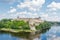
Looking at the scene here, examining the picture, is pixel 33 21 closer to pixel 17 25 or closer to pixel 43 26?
pixel 43 26

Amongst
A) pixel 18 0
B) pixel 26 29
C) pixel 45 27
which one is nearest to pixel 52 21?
pixel 45 27

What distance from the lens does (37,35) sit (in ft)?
13.2

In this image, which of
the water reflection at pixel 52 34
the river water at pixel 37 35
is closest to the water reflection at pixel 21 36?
the river water at pixel 37 35

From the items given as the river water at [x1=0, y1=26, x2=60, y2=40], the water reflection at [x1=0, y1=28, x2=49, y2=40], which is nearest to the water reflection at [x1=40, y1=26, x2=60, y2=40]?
the river water at [x1=0, y1=26, x2=60, y2=40]

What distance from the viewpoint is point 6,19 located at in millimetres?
4020

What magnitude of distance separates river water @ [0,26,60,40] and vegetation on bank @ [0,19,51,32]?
0.12m

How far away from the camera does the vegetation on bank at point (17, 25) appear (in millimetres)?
3945

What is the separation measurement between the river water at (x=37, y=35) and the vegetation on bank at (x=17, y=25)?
4.7 inches

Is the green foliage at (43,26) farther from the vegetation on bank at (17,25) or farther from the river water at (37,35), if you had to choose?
the river water at (37,35)

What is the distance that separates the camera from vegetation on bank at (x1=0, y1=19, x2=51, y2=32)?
12.9ft

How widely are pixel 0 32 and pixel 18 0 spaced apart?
0.87 meters

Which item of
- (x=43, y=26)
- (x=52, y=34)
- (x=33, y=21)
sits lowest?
(x=52, y=34)

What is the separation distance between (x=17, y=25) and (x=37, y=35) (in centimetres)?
53

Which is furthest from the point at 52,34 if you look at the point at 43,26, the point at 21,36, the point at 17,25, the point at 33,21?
the point at 17,25
